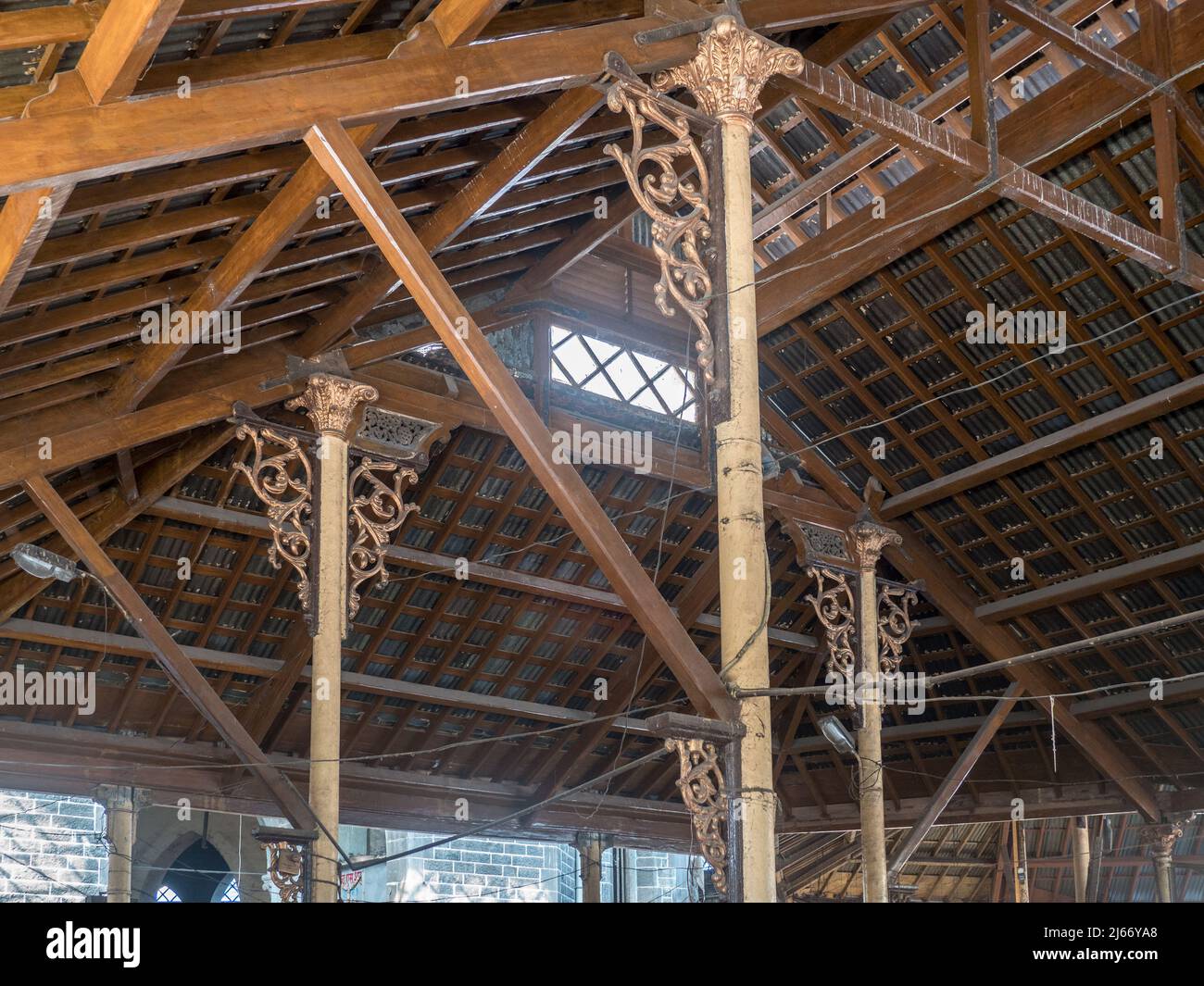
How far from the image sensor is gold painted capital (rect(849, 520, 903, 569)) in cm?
1316

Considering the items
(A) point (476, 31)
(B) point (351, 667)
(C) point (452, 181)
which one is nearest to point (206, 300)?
(C) point (452, 181)

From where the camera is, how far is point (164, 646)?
375 inches

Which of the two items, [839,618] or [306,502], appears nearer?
[306,502]

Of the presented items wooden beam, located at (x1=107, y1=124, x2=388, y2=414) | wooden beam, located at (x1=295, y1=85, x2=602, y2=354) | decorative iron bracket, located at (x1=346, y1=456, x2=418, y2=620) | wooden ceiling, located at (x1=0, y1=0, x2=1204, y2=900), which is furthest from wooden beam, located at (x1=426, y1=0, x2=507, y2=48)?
decorative iron bracket, located at (x1=346, y1=456, x2=418, y2=620)

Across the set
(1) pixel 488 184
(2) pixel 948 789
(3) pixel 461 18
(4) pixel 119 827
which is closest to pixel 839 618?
(2) pixel 948 789

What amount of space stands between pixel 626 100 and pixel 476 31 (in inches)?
30.4

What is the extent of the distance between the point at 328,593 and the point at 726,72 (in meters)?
4.35

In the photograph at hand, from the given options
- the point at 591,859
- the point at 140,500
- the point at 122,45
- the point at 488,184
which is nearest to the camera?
the point at 122,45

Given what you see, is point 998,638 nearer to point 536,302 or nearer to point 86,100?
point 536,302

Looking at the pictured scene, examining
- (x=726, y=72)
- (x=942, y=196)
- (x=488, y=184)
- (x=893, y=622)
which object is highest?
(x=942, y=196)

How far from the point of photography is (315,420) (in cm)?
978

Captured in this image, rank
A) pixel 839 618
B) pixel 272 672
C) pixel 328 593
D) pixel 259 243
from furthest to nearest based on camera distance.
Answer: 1. pixel 839 618
2. pixel 272 672
3. pixel 328 593
4. pixel 259 243

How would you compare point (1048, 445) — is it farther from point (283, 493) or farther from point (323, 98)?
point (323, 98)

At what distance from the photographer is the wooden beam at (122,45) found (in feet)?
16.2
